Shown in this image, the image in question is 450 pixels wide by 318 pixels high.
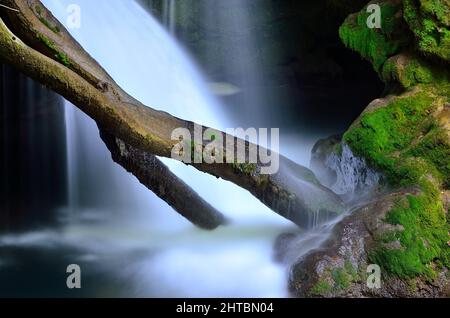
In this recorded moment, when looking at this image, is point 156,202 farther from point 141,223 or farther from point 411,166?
point 411,166

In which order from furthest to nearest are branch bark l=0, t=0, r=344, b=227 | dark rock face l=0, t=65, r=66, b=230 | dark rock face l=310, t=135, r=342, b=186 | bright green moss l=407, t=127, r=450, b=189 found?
dark rock face l=0, t=65, r=66, b=230
dark rock face l=310, t=135, r=342, b=186
bright green moss l=407, t=127, r=450, b=189
branch bark l=0, t=0, r=344, b=227

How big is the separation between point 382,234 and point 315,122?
629 cm

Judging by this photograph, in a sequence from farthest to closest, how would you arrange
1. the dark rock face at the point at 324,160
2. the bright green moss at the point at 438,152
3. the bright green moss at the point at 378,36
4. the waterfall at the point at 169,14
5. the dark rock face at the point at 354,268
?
→ the waterfall at the point at 169,14, the dark rock face at the point at 324,160, the bright green moss at the point at 378,36, the bright green moss at the point at 438,152, the dark rock face at the point at 354,268

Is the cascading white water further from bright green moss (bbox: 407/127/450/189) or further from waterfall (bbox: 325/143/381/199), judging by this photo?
bright green moss (bbox: 407/127/450/189)

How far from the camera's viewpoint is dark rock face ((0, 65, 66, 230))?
320 inches

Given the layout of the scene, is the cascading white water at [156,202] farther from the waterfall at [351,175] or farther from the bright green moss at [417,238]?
the bright green moss at [417,238]

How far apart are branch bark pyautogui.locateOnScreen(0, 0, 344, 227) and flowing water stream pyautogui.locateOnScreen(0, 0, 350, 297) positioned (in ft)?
1.30


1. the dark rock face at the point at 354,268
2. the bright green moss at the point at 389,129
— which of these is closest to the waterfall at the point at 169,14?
the bright green moss at the point at 389,129

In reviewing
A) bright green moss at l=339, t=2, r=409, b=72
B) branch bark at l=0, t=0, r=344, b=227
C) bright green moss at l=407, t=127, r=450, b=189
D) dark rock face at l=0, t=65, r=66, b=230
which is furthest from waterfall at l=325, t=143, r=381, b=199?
dark rock face at l=0, t=65, r=66, b=230

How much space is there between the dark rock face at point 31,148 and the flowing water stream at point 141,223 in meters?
0.29

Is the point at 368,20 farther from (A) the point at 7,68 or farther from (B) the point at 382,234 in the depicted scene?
(A) the point at 7,68

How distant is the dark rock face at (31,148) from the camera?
8.14 meters

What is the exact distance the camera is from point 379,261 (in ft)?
14.2

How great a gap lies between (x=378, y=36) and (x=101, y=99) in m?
3.22
